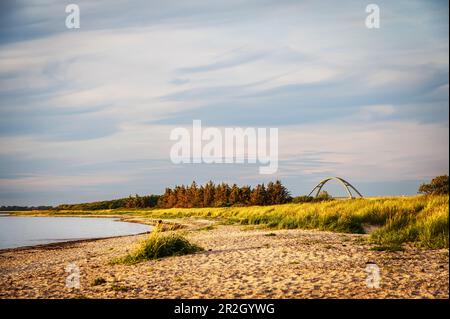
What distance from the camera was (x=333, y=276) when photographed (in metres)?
10.4

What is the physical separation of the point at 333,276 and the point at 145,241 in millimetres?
7478

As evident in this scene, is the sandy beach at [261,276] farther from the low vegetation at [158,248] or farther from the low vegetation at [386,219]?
the low vegetation at [386,219]

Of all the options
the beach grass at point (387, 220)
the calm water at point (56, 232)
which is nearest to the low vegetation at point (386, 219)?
the beach grass at point (387, 220)

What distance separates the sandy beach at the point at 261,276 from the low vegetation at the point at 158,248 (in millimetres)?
537

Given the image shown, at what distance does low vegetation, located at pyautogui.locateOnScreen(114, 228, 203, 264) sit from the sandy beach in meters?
0.54

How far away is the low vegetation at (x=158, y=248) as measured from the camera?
591 inches

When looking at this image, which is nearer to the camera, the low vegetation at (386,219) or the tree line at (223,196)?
the low vegetation at (386,219)

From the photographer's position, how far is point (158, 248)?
15.2m

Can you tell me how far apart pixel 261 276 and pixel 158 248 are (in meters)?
5.48

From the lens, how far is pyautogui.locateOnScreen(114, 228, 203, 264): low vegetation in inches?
591

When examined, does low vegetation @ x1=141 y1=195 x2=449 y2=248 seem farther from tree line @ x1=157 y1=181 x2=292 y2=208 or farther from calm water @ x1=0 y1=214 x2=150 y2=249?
tree line @ x1=157 y1=181 x2=292 y2=208

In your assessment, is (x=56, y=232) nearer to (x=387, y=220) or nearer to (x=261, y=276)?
(x=387, y=220)
